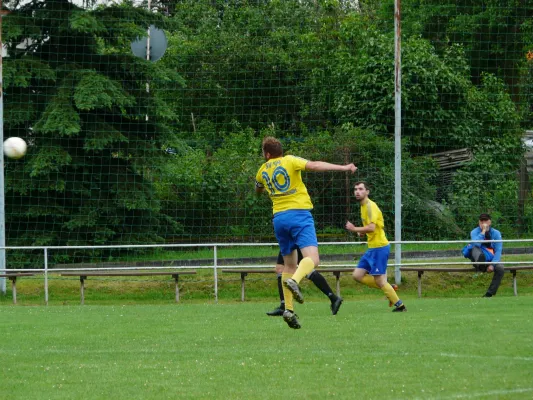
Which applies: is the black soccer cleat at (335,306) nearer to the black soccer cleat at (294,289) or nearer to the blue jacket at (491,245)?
the black soccer cleat at (294,289)

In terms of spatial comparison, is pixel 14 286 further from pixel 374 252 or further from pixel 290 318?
pixel 290 318

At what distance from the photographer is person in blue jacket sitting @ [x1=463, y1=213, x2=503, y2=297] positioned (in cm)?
1714

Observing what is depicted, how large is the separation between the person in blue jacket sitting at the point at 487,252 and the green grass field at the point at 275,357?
439 cm

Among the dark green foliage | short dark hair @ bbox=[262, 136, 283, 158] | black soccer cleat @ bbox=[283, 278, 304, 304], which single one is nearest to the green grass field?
black soccer cleat @ bbox=[283, 278, 304, 304]

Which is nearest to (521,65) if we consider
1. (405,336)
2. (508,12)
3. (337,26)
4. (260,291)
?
(508,12)

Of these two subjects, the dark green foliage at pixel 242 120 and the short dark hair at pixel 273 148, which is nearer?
the short dark hair at pixel 273 148

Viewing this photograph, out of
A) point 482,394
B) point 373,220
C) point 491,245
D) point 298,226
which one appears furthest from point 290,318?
point 491,245

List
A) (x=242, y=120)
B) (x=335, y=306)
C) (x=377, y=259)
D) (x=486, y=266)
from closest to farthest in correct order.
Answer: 1. (x=335, y=306)
2. (x=377, y=259)
3. (x=486, y=266)
4. (x=242, y=120)

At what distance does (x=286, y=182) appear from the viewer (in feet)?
34.6

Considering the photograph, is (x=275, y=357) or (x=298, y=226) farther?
(x=298, y=226)

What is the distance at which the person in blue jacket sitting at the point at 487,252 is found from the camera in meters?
17.1

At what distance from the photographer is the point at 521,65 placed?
24.1 m

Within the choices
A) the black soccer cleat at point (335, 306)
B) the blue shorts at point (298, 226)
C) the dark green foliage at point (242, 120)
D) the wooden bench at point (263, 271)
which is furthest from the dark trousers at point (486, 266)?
the blue shorts at point (298, 226)

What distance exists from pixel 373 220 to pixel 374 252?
2.13ft
